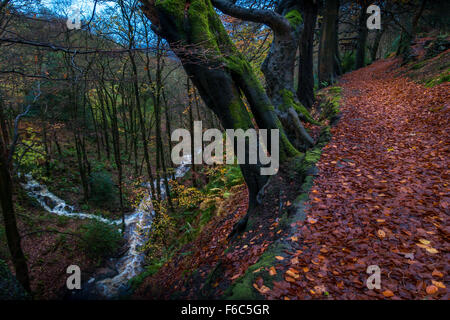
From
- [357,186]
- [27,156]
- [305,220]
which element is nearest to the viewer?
[305,220]

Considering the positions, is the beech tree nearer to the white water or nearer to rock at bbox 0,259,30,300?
rock at bbox 0,259,30,300

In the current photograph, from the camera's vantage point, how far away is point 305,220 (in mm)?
3422

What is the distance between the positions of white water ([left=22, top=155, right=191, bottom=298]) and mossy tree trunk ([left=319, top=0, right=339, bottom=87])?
39.7 ft

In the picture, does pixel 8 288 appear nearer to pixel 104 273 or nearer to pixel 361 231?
pixel 361 231

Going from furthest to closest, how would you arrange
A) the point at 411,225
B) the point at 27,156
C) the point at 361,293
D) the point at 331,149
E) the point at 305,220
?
the point at 27,156
the point at 331,149
the point at 305,220
the point at 411,225
the point at 361,293

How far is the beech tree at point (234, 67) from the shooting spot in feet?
13.6

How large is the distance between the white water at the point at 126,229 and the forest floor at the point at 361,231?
280 cm

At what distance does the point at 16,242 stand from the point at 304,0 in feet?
33.0

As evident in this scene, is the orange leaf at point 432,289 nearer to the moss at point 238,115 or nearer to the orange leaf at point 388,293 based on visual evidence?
the orange leaf at point 388,293

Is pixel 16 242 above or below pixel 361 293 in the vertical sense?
below

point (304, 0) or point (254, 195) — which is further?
point (304, 0)

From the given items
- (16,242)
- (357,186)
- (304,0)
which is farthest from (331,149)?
(16,242)

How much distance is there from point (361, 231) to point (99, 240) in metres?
9.43

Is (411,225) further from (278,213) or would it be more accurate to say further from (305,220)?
(278,213)
